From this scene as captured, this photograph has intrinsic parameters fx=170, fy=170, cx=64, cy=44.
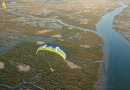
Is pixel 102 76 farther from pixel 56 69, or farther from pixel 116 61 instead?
pixel 56 69

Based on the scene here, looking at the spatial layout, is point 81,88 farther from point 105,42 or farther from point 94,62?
point 105,42

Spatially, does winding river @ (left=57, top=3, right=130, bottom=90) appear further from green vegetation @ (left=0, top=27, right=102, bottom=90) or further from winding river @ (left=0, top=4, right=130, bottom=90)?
green vegetation @ (left=0, top=27, right=102, bottom=90)

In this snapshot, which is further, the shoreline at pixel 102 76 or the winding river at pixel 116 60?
the winding river at pixel 116 60

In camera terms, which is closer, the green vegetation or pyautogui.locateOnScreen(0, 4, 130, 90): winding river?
the green vegetation

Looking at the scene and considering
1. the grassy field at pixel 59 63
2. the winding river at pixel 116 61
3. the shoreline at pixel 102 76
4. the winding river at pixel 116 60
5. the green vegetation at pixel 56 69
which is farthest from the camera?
the winding river at pixel 116 60

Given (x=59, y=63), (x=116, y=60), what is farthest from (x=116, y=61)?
(x=59, y=63)

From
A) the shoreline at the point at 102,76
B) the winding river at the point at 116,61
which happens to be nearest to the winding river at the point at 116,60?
the winding river at the point at 116,61

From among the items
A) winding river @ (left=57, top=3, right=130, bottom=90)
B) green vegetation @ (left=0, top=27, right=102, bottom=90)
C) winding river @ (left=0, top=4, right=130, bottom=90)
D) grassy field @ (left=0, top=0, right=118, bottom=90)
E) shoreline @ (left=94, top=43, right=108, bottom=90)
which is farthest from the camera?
winding river @ (left=0, top=4, right=130, bottom=90)

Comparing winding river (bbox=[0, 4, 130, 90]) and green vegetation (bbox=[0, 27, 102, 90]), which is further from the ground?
green vegetation (bbox=[0, 27, 102, 90])

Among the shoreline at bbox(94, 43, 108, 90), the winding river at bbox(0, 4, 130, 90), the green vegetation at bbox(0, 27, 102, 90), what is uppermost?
the green vegetation at bbox(0, 27, 102, 90)

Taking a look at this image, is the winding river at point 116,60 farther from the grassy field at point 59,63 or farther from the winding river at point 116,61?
the grassy field at point 59,63

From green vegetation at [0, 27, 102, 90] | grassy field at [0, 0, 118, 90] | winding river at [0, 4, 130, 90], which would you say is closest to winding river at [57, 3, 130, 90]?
winding river at [0, 4, 130, 90]
